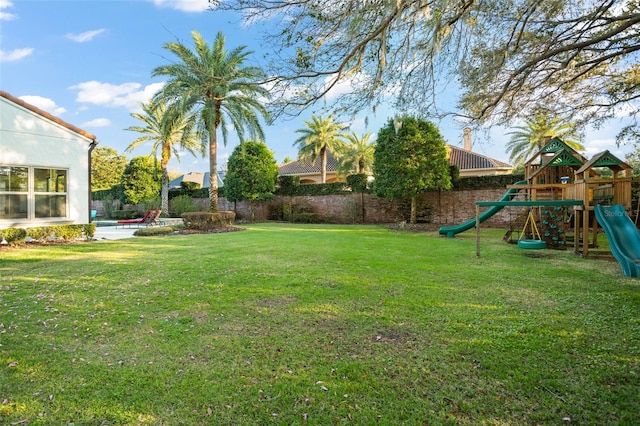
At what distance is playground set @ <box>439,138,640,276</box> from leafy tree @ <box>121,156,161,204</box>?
79.9 ft

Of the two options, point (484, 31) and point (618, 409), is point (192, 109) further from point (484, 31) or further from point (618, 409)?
point (618, 409)

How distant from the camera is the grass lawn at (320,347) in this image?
2197mm

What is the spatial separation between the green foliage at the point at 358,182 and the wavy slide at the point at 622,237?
1278 cm

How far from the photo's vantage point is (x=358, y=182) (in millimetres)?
19984

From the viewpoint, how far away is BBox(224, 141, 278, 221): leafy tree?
2112 centimetres

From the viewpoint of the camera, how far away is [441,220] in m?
17.5

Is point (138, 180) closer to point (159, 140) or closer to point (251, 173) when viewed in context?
point (159, 140)

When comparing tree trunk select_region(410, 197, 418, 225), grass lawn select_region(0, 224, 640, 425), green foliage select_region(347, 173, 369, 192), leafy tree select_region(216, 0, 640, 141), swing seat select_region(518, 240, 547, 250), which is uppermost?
leafy tree select_region(216, 0, 640, 141)

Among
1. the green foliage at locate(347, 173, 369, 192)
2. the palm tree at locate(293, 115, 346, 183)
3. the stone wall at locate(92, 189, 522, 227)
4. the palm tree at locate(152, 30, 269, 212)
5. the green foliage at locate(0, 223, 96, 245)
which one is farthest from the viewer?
the palm tree at locate(293, 115, 346, 183)

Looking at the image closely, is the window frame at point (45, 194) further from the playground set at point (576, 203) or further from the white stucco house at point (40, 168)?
the playground set at point (576, 203)

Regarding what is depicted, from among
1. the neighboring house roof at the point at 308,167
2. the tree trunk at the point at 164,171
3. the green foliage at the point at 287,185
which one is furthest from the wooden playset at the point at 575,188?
the tree trunk at the point at 164,171

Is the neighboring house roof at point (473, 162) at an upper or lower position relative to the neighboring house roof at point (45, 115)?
upper

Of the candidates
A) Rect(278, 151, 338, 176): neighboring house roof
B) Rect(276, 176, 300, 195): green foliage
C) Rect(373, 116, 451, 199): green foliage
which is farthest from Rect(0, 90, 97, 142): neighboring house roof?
Rect(278, 151, 338, 176): neighboring house roof

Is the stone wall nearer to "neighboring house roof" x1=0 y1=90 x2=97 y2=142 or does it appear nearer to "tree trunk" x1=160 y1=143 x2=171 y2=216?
"tree trunk" x1=160 y1=143 x2=171 y2=216
